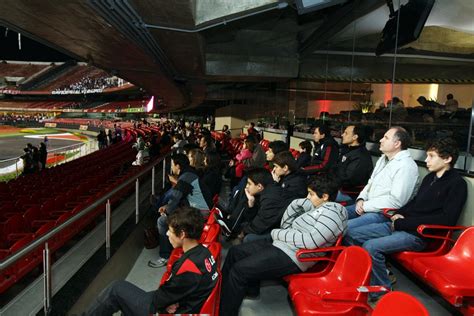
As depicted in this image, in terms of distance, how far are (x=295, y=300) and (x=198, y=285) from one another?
69 cm

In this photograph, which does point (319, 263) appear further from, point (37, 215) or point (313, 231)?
point (37, 215)

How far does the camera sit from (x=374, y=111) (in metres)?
6.75

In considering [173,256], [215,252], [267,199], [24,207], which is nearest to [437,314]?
[267,199]

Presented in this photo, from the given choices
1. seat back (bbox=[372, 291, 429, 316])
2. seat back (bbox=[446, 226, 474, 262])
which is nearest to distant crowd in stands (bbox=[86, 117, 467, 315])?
seat back (bbox=[446, 226, 474, 262])

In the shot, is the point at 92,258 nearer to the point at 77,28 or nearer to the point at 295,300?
the point at 295,300

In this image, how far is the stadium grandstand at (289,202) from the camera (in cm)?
250

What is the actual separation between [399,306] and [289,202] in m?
1.68

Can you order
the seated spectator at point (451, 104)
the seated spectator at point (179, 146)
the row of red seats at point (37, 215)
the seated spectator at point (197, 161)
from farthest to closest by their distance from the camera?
the seated spectator at point (179, 146)
the seated spectator at point (197, 161)
the seated spectator at point (451, 104)
the row of red seats at point (37, 215)

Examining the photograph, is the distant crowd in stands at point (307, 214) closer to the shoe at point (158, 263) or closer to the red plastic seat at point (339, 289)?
the shoe at point (158, 263)

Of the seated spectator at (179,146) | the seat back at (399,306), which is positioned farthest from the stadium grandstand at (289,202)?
the seated spectator at (179,146)

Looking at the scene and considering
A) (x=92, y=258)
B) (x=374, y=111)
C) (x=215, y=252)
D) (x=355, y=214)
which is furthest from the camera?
(x=374, y=111)

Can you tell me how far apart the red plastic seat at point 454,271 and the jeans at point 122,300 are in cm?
182

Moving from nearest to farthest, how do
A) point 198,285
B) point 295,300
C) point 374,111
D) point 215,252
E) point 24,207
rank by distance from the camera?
1. point 198,285
2. point 295,300
3. point 215,252
4. point 24,207
5. point 374,111

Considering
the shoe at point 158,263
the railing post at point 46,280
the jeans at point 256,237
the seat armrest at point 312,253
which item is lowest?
the shoe at point 158,263
